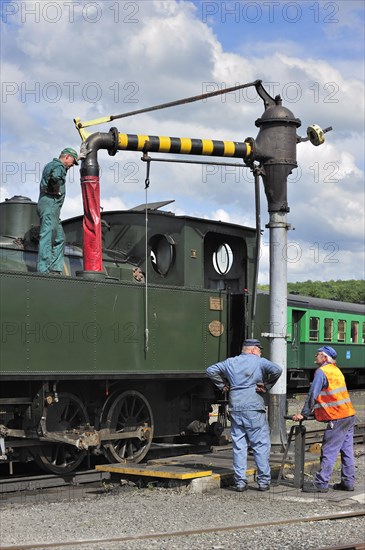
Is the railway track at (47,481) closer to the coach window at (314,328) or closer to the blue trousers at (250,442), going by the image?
the blue trousers at (250,442)

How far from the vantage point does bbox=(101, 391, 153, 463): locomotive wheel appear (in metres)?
9.71

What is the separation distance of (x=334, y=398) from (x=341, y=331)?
16810 millimetres

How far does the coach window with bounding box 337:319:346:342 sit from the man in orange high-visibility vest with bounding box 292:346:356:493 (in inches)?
652

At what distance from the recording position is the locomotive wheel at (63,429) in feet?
30.0

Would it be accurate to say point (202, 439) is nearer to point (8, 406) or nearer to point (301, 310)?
point (8, 406)

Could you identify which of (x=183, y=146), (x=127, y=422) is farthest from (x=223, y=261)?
(x=127, y=422)

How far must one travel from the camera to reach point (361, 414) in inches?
719

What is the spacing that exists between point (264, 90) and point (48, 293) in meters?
4.27

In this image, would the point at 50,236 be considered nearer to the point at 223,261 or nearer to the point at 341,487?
the point at 223,261

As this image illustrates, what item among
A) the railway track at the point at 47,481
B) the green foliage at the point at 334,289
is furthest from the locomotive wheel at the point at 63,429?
the green foliage at the point at 334,289

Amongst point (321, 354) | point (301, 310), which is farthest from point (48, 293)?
point (301, 310)

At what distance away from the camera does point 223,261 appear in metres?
11.7

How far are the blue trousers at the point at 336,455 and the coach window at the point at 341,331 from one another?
1658 cm

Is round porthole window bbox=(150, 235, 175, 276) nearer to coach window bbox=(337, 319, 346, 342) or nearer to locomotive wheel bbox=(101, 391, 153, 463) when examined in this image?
locomotive wheel bbox=(101, 391, 153, 463)
